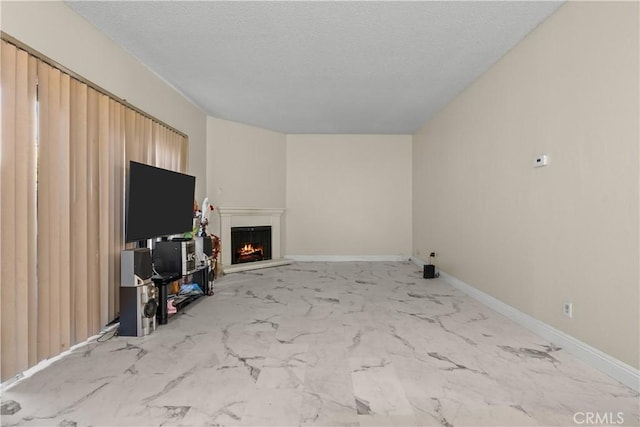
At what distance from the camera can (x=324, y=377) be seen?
2.16 meters

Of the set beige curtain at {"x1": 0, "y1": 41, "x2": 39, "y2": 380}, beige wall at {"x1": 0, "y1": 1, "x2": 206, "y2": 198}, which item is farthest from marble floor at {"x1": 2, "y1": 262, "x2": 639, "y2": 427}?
beige wall at {"x1": 0, "y1": 1, "x2": 206, "y2": 198}

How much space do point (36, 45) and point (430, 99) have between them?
4384 millimetres

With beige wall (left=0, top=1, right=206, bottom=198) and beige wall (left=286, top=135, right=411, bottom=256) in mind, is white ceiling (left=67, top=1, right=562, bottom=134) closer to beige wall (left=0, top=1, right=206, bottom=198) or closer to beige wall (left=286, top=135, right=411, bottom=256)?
beige wall (left=0, top=1, right=206, bottom=198)

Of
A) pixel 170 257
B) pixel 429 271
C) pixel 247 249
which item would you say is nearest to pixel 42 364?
pixel 170 257

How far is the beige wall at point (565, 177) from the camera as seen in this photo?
2.11m

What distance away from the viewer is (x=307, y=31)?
116 inches

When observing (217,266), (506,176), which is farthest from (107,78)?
(506,176)

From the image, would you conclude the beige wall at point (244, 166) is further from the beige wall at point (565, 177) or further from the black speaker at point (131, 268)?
the beige wall at point (565, 177)

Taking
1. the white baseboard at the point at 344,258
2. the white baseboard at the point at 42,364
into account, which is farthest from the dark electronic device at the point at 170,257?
the white baseboard at the point at 344,258

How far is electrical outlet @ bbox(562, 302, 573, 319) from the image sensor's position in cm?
A: 255

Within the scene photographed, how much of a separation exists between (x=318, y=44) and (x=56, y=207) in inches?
101

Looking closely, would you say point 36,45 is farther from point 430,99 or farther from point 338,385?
point 430,99

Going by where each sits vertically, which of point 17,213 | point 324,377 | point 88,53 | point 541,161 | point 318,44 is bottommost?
point 324,377

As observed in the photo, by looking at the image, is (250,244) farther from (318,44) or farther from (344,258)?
(318,44)
